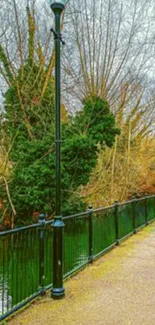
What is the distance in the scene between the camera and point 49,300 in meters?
5.08

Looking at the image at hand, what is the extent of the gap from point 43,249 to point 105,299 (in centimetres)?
107

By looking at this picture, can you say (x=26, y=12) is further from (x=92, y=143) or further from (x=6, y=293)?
(x=6, y=293)

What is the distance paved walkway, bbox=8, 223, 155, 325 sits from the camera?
437 cm

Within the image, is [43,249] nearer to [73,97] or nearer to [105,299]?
[105,299]

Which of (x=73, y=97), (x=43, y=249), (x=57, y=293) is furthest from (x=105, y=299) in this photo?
(x=73, y=97)

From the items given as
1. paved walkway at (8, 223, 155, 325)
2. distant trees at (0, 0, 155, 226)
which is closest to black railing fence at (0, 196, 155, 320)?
paved walkway at (8, 223, 155, 325)

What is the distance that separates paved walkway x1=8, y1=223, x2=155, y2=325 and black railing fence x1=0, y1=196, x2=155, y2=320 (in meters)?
0.19

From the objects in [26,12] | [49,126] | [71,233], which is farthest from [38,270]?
[26,12]

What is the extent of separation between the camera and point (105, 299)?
16.8ft

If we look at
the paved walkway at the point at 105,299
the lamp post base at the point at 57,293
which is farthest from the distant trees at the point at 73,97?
the lamp post base at the point at 57,293

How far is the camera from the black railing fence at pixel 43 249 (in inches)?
191

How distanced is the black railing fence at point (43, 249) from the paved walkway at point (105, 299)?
0.19m

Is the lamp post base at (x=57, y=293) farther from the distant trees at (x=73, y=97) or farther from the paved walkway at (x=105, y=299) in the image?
the distant trees at (x=73, y=97)

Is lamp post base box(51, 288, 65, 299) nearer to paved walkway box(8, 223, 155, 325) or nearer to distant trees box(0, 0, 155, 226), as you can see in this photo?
paved walkway box(8, 223, 155, 325)
